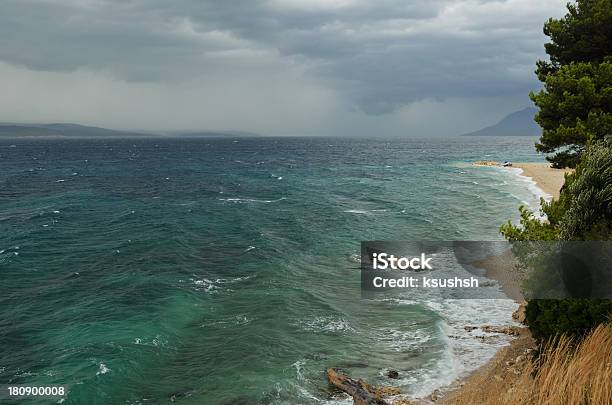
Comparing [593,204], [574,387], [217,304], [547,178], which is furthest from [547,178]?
[574,387]

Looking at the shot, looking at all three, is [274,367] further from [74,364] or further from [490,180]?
[490,180]

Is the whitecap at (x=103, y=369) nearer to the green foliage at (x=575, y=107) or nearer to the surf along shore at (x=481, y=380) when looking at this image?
the surf along shore at (x=481, y=380)

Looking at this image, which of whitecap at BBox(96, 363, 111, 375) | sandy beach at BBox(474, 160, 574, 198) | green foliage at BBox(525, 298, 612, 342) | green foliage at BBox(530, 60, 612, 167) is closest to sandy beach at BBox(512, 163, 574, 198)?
sandy beach at BBox(474, 160, 574, 198)

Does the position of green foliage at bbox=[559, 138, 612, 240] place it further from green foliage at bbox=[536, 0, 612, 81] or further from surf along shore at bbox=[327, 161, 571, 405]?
green foliage at bbox=[536, 0, 612, 81]

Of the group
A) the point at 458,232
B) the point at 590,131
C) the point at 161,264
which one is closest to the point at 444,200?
the point at 458,232

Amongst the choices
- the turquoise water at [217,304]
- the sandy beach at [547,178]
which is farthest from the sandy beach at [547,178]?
the turquoise water at [217,304]

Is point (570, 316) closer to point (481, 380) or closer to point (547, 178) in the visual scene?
point (481, 380)
